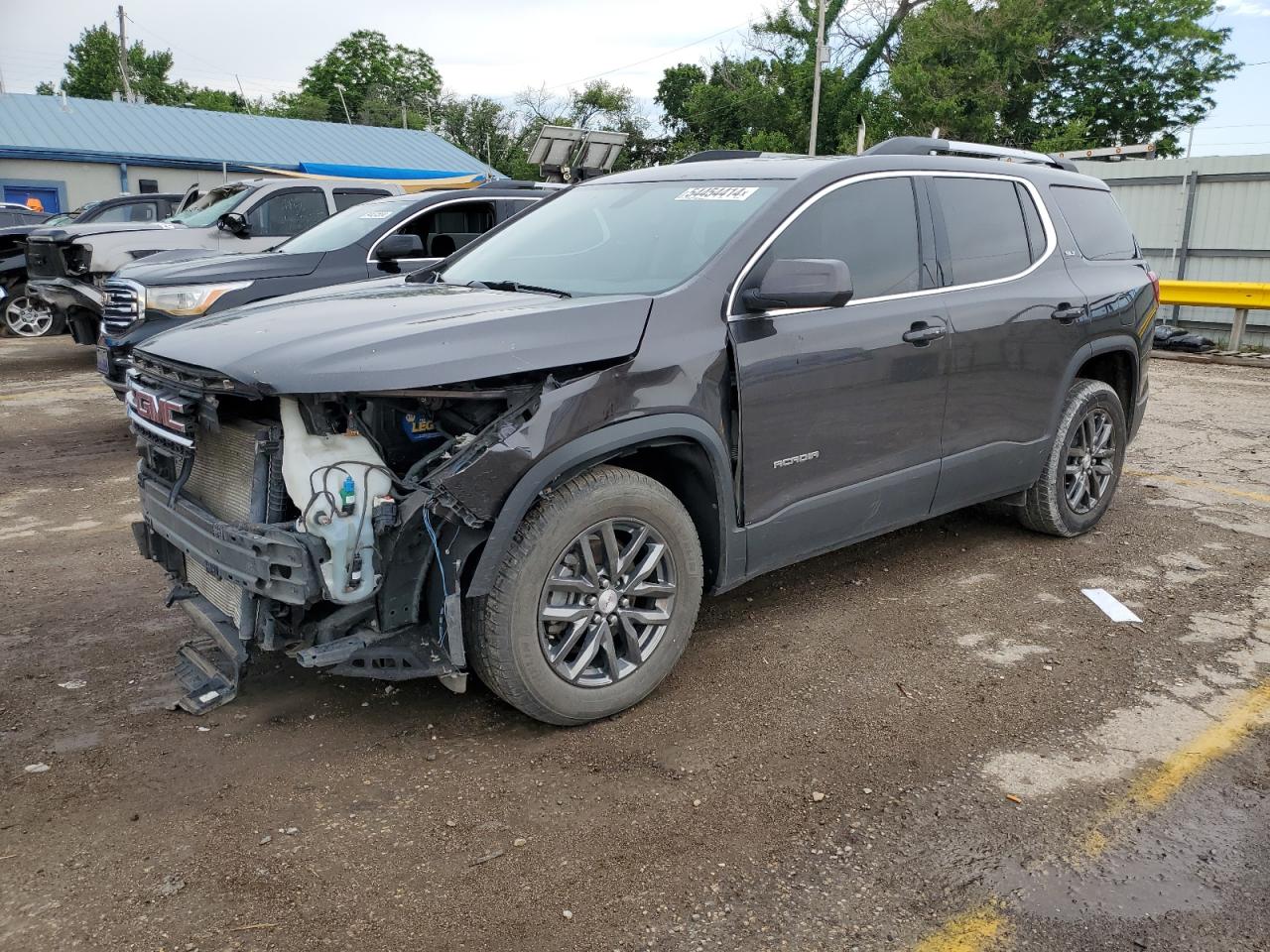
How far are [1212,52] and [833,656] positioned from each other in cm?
4069

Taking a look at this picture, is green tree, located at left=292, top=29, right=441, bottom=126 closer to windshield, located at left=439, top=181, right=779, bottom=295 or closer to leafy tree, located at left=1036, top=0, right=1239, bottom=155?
leafy tree, located at left=1036, top=0, right=1239, bottom=155

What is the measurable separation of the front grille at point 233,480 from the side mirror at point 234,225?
7824 mm

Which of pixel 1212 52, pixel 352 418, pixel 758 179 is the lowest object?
pixel 352 418

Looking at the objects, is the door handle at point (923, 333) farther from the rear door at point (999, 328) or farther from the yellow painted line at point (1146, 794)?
the yellow painted line at point (1146, 794)

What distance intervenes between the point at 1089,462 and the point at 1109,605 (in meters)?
1.12

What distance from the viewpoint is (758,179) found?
411cm

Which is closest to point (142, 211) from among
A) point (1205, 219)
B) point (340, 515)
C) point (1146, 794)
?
point (340, 515)

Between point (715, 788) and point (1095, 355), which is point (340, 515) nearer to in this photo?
point (715, 788)

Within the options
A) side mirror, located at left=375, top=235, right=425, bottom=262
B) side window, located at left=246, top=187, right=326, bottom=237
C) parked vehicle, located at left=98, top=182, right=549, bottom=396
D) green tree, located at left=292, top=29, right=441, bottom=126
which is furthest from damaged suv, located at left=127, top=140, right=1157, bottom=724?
green tree, located at left=292, top=29, right=441, bottom=126

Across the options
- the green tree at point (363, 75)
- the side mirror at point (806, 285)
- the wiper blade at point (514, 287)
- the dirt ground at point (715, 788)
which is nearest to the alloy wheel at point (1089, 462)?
the dirt ground at point (715, 788)

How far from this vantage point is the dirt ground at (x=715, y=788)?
257cm

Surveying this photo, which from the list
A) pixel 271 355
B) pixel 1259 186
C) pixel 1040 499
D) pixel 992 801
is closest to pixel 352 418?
pixel 271 355

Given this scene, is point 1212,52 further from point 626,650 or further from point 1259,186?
point 626,650

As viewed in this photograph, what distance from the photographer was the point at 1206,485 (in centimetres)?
688
